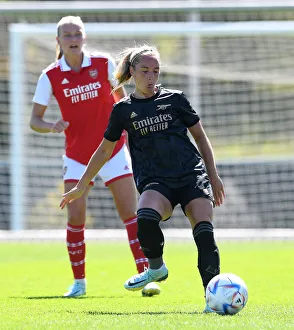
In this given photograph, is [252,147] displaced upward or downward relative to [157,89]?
downward

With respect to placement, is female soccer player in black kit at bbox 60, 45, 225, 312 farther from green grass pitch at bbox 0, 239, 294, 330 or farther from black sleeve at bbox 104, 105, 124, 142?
green grass pitch at bbox 0, 239, 294, 330

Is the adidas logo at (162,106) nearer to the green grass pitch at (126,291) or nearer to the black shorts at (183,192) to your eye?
the black shorts at (183,192)

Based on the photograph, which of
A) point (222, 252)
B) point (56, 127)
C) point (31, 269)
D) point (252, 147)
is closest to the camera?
point (56, 127)

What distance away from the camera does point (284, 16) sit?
48.7 feet

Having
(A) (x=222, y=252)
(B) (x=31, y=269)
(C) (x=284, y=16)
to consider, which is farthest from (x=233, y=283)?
(C) (x=284, y=16)

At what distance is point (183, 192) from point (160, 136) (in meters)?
0.44

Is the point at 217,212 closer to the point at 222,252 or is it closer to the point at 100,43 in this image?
the point at 222,252

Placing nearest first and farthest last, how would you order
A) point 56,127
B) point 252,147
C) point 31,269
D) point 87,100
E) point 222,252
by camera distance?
point 56,127 < point 87,100 < point 31,269 < point 222,252 < point 252,147

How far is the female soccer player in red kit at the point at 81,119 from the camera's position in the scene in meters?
8.13

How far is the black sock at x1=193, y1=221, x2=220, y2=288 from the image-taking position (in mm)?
6199

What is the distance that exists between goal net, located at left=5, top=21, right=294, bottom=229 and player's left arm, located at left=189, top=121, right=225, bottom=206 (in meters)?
7.94

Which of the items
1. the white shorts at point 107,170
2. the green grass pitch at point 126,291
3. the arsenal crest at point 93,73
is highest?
the arsenal crest at point 93,73

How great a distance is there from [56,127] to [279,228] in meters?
7.78

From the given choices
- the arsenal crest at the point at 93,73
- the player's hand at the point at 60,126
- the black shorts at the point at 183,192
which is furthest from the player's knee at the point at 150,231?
the arsenal crest at the point at 93,73
